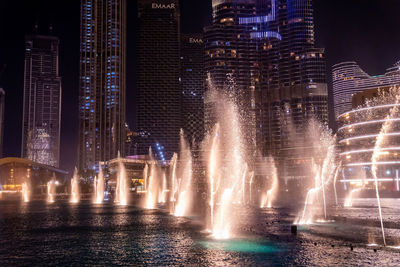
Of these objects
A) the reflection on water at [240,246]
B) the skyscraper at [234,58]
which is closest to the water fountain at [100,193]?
the reflection on water at [240,246]

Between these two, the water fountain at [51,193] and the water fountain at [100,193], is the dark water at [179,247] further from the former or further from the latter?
the water fountain at [51,193]

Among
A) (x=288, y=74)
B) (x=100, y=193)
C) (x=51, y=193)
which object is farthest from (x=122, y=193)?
(x=288, y=74)

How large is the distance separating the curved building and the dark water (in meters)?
65.8

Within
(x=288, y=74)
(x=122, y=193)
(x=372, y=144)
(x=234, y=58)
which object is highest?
(x=234, y=58)

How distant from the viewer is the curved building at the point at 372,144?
8650 cm

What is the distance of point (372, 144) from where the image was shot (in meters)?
90.8

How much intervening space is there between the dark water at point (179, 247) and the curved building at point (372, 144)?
6580 centimetres

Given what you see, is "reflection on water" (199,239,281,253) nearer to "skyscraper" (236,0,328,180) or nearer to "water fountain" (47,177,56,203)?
"water fountain" (47,177,56,203)

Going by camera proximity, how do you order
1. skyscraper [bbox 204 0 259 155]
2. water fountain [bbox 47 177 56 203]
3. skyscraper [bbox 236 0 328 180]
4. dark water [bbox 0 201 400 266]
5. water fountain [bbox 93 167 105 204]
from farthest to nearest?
skyscraper [bbox 204 0 259 155] < skyscraper [bbox 236 0 328 180] < water fountain [bbox 47 177 56 203] < water fountain [bbox 93 167 105 204] < dark water [bbox 0 201 400 266]

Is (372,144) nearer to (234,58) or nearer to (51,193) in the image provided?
(51,193)

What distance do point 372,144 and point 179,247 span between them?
81493 mm

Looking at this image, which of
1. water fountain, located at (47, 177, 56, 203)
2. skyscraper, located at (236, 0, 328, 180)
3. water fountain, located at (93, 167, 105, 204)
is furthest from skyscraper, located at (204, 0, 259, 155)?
water fountain, located at (93, 167, 105, 204)

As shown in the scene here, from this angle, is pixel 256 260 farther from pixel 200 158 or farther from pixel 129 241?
pixel 200 158

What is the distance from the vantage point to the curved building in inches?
3406
